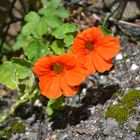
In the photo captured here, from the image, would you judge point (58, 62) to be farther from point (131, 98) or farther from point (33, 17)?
point (33, 17)

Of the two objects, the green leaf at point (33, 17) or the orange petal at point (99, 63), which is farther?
the green leaf at point (33, 17)

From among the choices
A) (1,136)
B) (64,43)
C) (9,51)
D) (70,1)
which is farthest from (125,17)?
(1,136)

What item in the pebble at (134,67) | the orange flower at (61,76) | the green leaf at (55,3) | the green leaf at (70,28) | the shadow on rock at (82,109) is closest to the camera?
the orange flower at (61,76)

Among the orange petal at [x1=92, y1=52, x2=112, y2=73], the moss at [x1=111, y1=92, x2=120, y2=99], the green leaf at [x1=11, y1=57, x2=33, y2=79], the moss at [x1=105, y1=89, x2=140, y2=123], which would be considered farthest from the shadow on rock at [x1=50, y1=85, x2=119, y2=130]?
the green leaf at [x1=11, y1=57, x2=33, y2=79]

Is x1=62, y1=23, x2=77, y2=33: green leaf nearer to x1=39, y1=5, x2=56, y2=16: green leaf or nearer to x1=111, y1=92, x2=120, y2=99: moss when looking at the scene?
x1=39, y1=5, x2=56, y2=16: green leaf

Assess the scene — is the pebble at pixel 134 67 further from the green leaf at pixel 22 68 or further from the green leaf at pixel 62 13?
the green leaf at pixel 22 68

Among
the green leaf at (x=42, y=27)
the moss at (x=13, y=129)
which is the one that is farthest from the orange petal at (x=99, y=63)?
the moss at (x=13, y=129)

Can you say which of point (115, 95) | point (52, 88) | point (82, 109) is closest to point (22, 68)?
point (52, 88)
